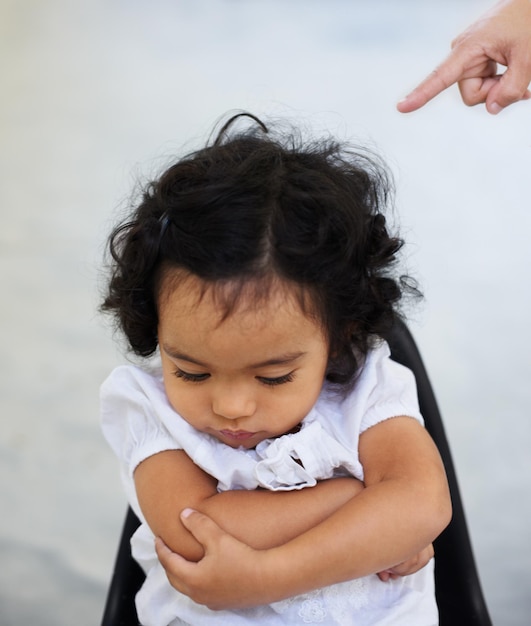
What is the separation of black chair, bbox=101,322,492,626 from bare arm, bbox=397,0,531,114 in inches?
16.1

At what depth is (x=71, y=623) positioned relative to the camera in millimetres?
1821

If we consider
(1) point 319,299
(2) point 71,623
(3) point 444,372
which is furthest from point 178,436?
(3) point 444,372

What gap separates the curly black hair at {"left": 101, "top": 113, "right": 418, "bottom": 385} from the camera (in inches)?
41.1

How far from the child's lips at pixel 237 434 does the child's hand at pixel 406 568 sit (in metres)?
0.23

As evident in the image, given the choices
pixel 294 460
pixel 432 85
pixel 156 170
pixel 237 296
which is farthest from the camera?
pixel 156 170

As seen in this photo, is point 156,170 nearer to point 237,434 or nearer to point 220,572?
point 237,434

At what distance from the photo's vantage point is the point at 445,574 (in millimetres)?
1338

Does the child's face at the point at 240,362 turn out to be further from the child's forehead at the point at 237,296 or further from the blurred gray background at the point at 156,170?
the blurred gray background at the point at 156,170

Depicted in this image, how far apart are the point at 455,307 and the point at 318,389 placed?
168 centimetres

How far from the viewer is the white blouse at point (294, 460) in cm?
112

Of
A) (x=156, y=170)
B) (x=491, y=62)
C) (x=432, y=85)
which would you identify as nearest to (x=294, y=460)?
(x=432, y=85)

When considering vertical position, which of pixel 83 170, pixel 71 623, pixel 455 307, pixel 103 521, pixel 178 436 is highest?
pixel 83 170

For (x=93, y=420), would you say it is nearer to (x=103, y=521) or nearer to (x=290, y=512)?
(x=103, y=521)

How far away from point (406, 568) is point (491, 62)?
28.5 inches
